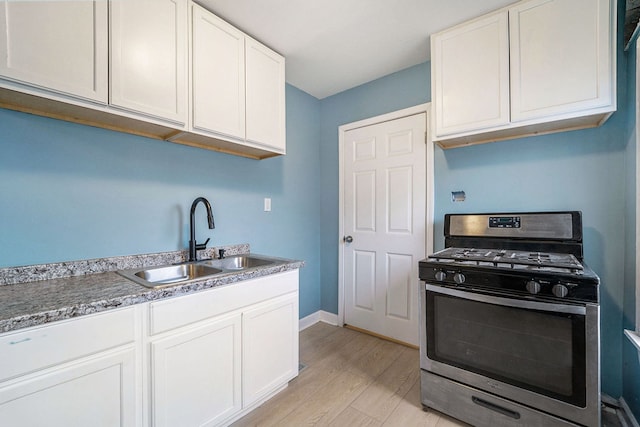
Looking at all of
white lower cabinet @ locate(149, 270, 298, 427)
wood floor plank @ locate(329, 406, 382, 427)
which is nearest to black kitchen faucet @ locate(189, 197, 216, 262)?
white lower cabinet @ locate(149, 270, 298, 427)

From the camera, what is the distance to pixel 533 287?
4.17 feet

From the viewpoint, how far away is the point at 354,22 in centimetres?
185

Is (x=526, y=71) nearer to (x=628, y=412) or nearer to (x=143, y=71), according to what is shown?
(x=628, y=412)

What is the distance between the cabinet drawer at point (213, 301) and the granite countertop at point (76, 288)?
4 centimetres

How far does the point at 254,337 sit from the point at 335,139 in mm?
2164

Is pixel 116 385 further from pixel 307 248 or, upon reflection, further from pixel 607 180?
pixel 607 180

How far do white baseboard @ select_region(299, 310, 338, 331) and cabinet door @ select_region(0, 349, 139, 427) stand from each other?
73.2 inches

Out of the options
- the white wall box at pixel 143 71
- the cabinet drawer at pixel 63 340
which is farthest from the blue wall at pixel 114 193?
the cabinet drawer at pixel 63 340

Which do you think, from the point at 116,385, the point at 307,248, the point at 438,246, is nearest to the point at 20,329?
the point at 116,385

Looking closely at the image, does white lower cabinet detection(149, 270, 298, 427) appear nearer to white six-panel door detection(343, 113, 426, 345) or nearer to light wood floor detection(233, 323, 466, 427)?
light wood floor detection(233, 323, 466, 427)

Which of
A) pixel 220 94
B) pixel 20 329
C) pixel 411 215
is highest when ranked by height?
pixel 220 94

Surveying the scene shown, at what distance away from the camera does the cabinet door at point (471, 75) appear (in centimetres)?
170

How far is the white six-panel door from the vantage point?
240 centimetres

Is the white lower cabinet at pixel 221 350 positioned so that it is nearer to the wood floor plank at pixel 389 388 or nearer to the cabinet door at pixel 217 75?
the wood floor plank at pixel 389 388
